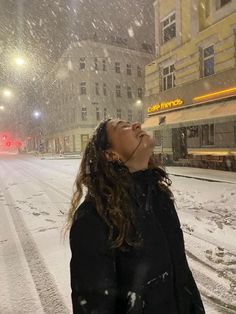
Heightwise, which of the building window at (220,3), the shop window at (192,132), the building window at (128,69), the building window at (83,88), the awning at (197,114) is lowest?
the shop window at (192,132)

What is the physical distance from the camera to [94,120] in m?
52.0

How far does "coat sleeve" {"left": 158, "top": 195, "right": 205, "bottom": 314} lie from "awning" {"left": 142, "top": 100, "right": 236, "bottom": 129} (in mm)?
14252

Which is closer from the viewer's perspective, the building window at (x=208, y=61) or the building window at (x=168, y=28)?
the building window at (x=208, y=61)

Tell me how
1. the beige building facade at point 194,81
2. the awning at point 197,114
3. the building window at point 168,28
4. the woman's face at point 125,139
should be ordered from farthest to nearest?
the building window at point 168,28 → the beige building facade at point 194,81 → the awning at point 197,114 → the woman's face at point 125,139

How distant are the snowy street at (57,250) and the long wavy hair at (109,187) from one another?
242 cm

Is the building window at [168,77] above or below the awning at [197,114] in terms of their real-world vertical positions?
above

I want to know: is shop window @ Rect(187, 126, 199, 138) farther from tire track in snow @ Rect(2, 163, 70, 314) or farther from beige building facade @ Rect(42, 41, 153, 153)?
→ beige building facade @ Rect(42, 41, 153, 153)

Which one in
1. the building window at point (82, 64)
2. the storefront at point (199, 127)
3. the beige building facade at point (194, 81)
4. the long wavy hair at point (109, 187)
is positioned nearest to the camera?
the long wavy hair at point (109, 187)

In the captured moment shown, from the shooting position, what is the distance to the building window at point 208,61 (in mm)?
19875

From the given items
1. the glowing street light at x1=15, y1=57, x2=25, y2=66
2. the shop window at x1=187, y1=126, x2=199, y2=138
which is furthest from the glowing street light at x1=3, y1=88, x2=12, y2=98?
the shop window at x1=187, y1=126, x2=199, y2=138

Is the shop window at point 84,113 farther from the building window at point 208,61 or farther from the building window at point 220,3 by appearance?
the building window at point 220,3

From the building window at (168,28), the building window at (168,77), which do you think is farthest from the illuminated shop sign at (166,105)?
the building window at (168,28)

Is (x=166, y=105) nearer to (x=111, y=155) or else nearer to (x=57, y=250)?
(x=57, y=250)

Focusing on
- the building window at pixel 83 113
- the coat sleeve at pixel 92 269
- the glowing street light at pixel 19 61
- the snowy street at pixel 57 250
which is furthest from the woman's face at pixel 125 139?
the building window at pixel 83 113
